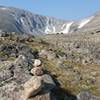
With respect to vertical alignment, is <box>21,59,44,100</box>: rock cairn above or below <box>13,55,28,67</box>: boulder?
below

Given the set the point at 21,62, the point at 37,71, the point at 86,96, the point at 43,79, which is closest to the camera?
the point at 86,96

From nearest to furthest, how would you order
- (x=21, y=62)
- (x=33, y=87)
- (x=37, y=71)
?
1. (x=33, y=87)
2. (x=37, y=71)
3. (x=21, y=62)

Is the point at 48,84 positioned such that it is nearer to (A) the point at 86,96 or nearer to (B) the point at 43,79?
(B) the point at 43,79

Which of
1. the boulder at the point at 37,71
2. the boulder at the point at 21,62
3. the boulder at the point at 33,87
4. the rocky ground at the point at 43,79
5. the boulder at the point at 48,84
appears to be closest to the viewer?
the boulder at the point at 33,87

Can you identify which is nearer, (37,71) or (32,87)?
(32,87)

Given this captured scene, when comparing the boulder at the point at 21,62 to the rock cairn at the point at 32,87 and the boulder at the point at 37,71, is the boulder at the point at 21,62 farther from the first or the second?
the rock cairn at the point at 32,87

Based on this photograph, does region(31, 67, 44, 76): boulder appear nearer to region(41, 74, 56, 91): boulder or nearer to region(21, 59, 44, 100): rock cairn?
region(41, 74, 56, 91): boulder

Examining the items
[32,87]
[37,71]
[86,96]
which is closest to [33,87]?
[32,87]

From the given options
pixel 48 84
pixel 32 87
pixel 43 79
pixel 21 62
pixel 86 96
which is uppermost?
pixel 21 62

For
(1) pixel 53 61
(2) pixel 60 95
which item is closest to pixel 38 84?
(2) pixel 60 95

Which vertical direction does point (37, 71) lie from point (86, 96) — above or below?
above

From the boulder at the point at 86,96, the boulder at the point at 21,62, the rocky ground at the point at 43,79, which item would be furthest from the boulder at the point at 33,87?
the boulder at the point at 21,62

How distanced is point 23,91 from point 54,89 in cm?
404

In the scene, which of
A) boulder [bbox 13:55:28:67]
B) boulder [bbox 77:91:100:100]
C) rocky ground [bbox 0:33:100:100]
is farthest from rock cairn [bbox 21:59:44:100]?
boulder [bbox 13:55:28:67]
